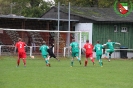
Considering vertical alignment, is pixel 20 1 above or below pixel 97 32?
above

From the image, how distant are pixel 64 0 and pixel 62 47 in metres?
31.5

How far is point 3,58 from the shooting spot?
43062 millimetres

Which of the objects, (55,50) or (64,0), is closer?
(55,50)

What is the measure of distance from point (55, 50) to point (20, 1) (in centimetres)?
3980

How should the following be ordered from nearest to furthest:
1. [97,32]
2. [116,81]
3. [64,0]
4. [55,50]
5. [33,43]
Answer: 1. [116,81]
2. [55,50]
3. [33,43]
4. [97,32]
5. [64,0]

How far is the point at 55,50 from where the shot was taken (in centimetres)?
4656

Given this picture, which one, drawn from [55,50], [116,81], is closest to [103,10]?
[55,50]

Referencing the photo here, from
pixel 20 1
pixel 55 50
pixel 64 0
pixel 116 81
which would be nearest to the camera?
pixel 116 81

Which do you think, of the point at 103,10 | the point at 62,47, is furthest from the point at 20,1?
the point at 62,47

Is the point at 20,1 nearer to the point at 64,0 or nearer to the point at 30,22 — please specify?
the point at 64,0

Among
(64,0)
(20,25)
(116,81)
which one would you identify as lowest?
(116,81)

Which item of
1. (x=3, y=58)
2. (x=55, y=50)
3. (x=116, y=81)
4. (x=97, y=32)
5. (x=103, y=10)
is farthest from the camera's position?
(x=103, y=10)

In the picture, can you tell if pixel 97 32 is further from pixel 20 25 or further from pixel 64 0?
pixel 64 0

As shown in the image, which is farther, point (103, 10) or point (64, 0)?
point (64, 0)
